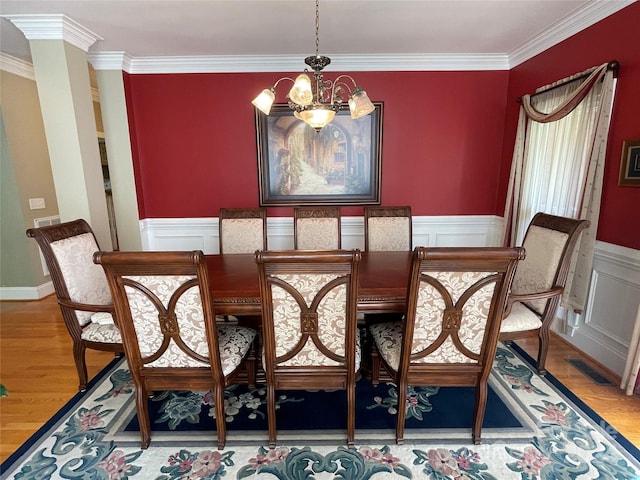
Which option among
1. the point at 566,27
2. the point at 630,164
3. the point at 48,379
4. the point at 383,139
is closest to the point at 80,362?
the point at 48,379

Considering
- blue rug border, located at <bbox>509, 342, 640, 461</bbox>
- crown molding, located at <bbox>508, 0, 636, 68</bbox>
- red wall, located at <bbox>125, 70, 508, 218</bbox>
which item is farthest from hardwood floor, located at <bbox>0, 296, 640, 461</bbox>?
crown molding, located at <bbox>508, 0, 636, 68</bbox>

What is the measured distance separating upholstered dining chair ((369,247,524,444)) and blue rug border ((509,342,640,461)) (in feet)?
2.40

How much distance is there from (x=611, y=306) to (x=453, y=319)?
5.56ft

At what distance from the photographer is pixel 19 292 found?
12.0ft

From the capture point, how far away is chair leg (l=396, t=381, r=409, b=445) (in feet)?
5.30

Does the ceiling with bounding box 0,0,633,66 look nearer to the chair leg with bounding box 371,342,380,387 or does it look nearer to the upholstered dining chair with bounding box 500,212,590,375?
the upholstered dining chair with bounding box 500,212,590,375

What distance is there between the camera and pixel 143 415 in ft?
5.36

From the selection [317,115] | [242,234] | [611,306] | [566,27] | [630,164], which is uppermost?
[566,27]

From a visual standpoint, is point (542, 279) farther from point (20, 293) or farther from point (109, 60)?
point (20, 293)

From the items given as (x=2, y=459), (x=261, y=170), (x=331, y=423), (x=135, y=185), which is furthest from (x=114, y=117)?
(x=331, y=423)

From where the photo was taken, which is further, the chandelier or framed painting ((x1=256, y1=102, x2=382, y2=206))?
framed painting ((x1=256, y1=102, x2=382, y2=206))

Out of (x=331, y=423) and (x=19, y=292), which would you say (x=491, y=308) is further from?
(x=19, y=292)

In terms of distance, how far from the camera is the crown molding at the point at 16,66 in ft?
10.7

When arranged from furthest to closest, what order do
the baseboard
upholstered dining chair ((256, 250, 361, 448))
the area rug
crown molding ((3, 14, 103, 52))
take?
the baseboard < crown molding ((3, 14, 103, 52)) < the area rug < upholstered dining chair ((256, 250, 361, 448))
